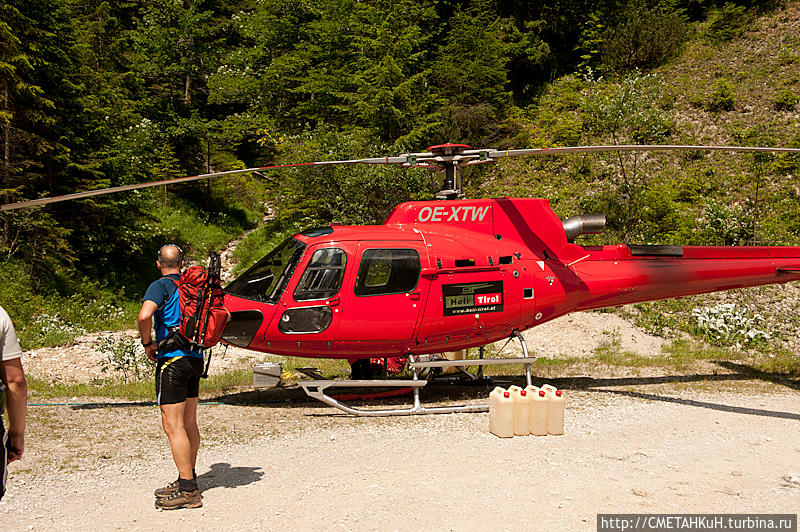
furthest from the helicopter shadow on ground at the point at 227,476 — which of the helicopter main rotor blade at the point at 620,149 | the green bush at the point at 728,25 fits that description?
the green bush at the point at 728,25

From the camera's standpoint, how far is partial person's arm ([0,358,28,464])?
3.30m

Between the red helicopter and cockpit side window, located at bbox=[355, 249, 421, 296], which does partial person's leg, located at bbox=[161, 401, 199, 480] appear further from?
cockpit side window, located at bbox=[355, 249, 421, 296]

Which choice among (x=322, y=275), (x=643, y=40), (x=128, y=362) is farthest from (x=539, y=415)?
(x=643, y=40)

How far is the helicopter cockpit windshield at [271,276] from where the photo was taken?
810 centimetres

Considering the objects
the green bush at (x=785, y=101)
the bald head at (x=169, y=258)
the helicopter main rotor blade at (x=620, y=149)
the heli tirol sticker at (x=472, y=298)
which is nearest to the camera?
the bald head at (x=169, y=258)

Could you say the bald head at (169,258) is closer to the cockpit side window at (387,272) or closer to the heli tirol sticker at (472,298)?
the cockpit side window at (387,272)

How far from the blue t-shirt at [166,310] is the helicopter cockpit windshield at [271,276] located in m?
2.84

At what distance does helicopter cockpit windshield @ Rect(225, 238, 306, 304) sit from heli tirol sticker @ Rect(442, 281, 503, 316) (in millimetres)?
2159

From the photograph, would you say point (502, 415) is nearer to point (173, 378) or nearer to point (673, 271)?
point (173, 378)

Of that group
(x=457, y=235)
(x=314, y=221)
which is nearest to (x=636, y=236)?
(x=314, y=221)

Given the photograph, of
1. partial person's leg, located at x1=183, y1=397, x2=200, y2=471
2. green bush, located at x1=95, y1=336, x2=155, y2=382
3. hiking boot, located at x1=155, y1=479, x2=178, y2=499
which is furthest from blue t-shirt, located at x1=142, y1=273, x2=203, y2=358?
green bush, located at x1=95, y1=336, x2=155, y2=382

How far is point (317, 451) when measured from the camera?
6.68 m

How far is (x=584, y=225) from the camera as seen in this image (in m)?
9.54

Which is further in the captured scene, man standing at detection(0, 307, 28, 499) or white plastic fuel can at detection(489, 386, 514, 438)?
white plastic fuel can at detection(489, 386, 514, 438)
